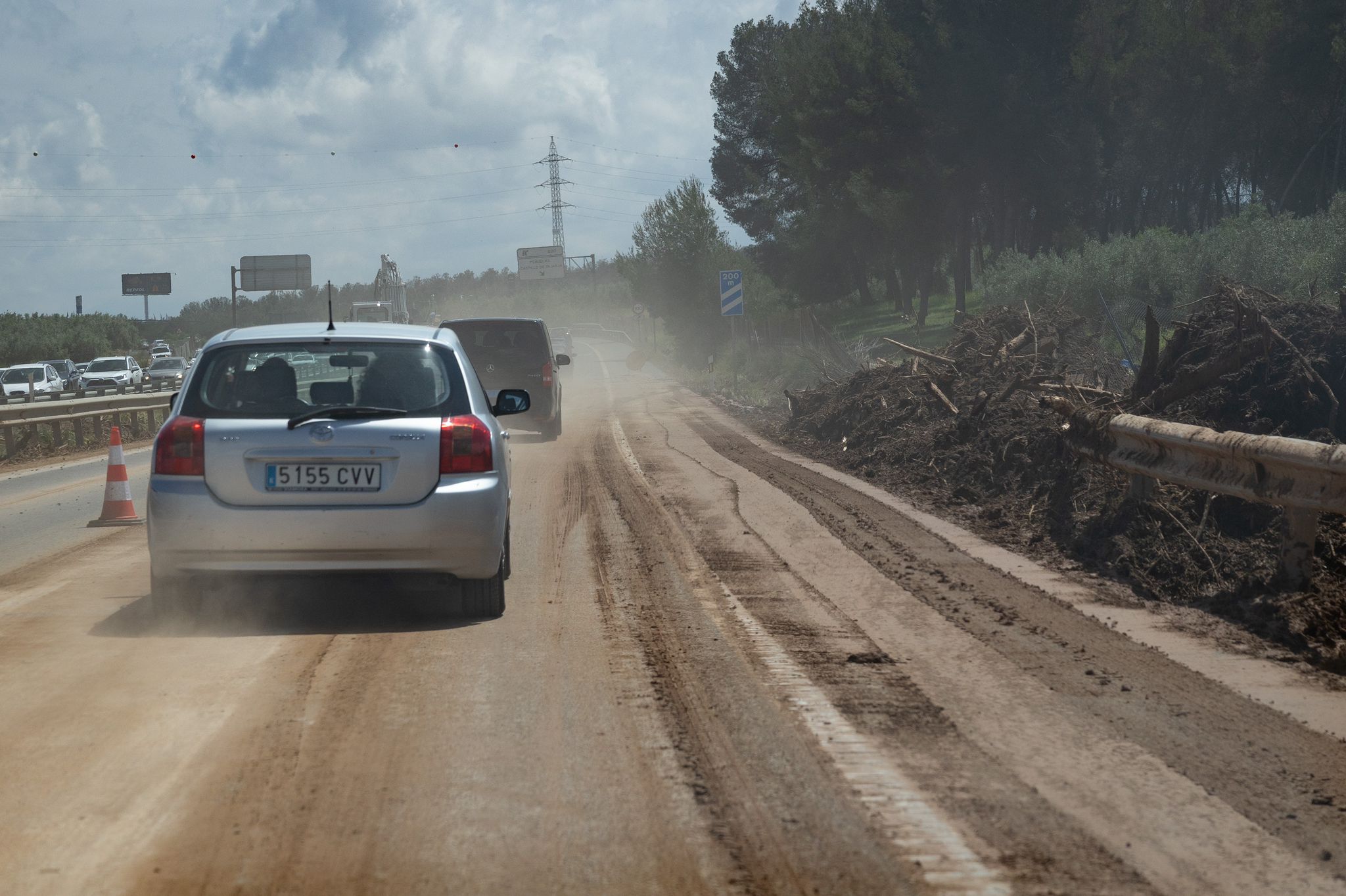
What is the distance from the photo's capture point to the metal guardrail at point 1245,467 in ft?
21.2

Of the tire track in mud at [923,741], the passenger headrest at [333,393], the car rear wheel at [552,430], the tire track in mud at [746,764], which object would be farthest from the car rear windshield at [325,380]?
the car rear wheel at [552,430]

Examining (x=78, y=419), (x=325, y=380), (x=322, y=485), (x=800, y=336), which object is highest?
(x=800, y=336)

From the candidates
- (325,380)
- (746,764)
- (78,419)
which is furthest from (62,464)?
(746,764)

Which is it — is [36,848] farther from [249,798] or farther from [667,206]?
[667,206]

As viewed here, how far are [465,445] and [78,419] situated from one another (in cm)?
2137

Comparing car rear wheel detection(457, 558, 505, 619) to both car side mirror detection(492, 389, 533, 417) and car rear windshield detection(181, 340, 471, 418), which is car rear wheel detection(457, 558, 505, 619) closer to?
car rear windshield detection(181, 340, 471, 418)

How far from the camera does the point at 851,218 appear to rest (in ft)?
149

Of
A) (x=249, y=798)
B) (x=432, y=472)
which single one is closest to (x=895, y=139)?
(x=432, y=472)

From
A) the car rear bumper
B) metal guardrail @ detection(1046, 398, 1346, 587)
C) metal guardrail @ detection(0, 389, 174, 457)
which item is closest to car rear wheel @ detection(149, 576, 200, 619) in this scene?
the car rear bumper

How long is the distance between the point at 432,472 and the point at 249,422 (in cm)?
99

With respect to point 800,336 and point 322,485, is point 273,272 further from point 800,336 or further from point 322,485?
point 322,485

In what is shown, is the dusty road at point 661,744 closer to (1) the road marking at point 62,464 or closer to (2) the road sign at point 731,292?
(1) the road marking at point 62,464

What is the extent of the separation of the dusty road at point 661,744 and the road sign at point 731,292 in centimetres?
2403

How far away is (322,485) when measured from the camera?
6.46 m
